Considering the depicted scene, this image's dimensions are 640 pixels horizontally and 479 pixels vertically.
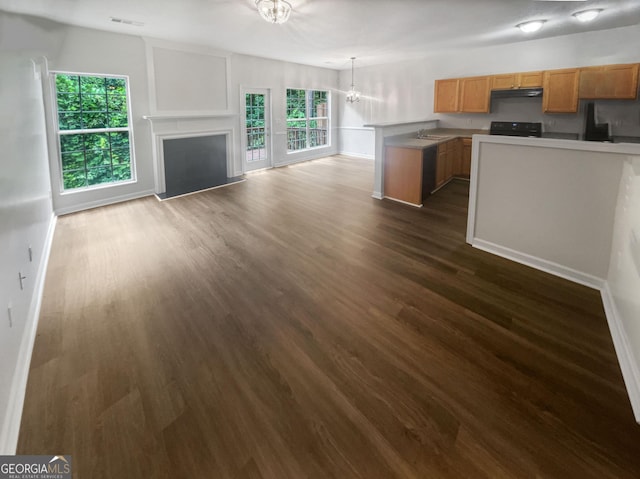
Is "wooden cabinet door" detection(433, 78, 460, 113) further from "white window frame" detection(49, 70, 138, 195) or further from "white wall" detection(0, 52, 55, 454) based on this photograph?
"white wall" detection(0, 52, 55, 454)

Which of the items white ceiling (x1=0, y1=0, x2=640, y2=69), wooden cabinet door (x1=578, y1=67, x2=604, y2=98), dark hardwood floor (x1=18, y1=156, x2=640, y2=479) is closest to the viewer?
dark hardwood floor (x1=18, y1=156, x2=640, y2=479)

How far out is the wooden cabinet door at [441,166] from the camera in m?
6.05

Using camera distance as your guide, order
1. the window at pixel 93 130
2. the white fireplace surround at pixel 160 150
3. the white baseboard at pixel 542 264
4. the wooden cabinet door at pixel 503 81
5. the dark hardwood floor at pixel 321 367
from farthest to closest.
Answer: the wooden cabinet door at pixel 503 81 → the white fireplace surround at pixel 160 150 → the window at pixel 93 130 → the white baseboard at pixel 542 264 → the dark hardwood floor at pixel 321 367

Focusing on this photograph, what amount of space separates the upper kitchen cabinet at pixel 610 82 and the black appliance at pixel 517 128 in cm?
80

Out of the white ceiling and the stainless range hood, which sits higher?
the white ceiling

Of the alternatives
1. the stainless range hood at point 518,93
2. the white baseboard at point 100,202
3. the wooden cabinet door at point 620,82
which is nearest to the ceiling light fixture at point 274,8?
the white baseboard at point 100,202

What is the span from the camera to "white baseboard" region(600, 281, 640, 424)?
5.63 feet

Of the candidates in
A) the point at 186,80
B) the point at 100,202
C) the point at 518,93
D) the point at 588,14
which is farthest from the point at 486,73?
the point at 100,202

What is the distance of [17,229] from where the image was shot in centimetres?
233

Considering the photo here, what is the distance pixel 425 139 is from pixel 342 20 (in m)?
2.62

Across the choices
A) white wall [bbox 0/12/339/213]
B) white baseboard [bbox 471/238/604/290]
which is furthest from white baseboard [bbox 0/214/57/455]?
white baseboard [bbox 471/238/604/290]

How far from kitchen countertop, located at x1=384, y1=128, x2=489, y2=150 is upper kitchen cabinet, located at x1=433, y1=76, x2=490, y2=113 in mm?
445

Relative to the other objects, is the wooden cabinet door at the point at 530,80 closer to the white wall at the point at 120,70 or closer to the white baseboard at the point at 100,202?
the white wall at the point at 120,70

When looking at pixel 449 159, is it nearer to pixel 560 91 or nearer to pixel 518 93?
pixel 518 93
